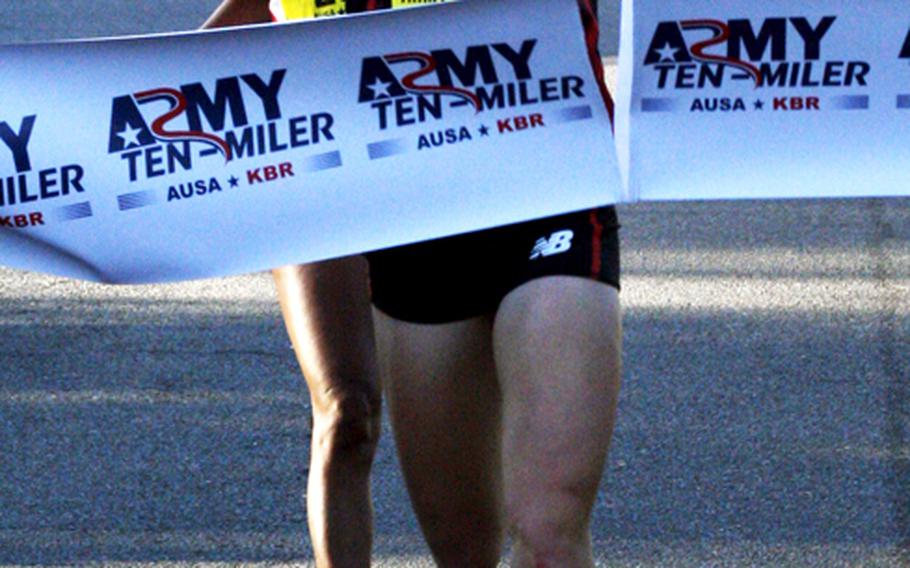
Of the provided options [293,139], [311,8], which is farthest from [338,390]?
[311,8]

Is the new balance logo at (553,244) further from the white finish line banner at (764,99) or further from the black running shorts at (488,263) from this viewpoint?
the white finish line banner at (764,99)

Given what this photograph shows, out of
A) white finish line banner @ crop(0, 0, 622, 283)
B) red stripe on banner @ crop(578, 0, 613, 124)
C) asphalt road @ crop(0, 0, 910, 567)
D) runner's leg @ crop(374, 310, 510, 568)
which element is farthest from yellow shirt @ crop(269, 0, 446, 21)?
asphalt road @ crop(0, 0, 910, 567)

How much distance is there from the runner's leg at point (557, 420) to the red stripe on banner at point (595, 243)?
0.22ft

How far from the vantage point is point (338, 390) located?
3.45 metres

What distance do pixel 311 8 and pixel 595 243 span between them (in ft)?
2.52

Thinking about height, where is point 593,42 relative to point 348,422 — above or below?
above

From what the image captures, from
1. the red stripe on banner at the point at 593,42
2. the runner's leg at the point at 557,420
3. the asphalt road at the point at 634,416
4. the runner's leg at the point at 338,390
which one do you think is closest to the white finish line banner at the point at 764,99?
the red stripe on banner at the point at 593,42

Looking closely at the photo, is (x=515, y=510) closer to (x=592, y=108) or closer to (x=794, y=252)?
(x=592, y=108)

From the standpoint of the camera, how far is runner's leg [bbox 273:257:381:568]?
3451 mm

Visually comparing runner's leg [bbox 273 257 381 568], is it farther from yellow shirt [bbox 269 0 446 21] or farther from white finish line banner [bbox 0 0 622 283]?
yellow shirt [bbox 269 0 446 21]

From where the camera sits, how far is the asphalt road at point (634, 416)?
4.56 meters

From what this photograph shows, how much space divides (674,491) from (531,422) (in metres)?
2.03

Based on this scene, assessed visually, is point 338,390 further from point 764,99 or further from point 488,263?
point 764,99

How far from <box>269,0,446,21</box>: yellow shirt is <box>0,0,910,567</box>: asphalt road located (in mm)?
1724
